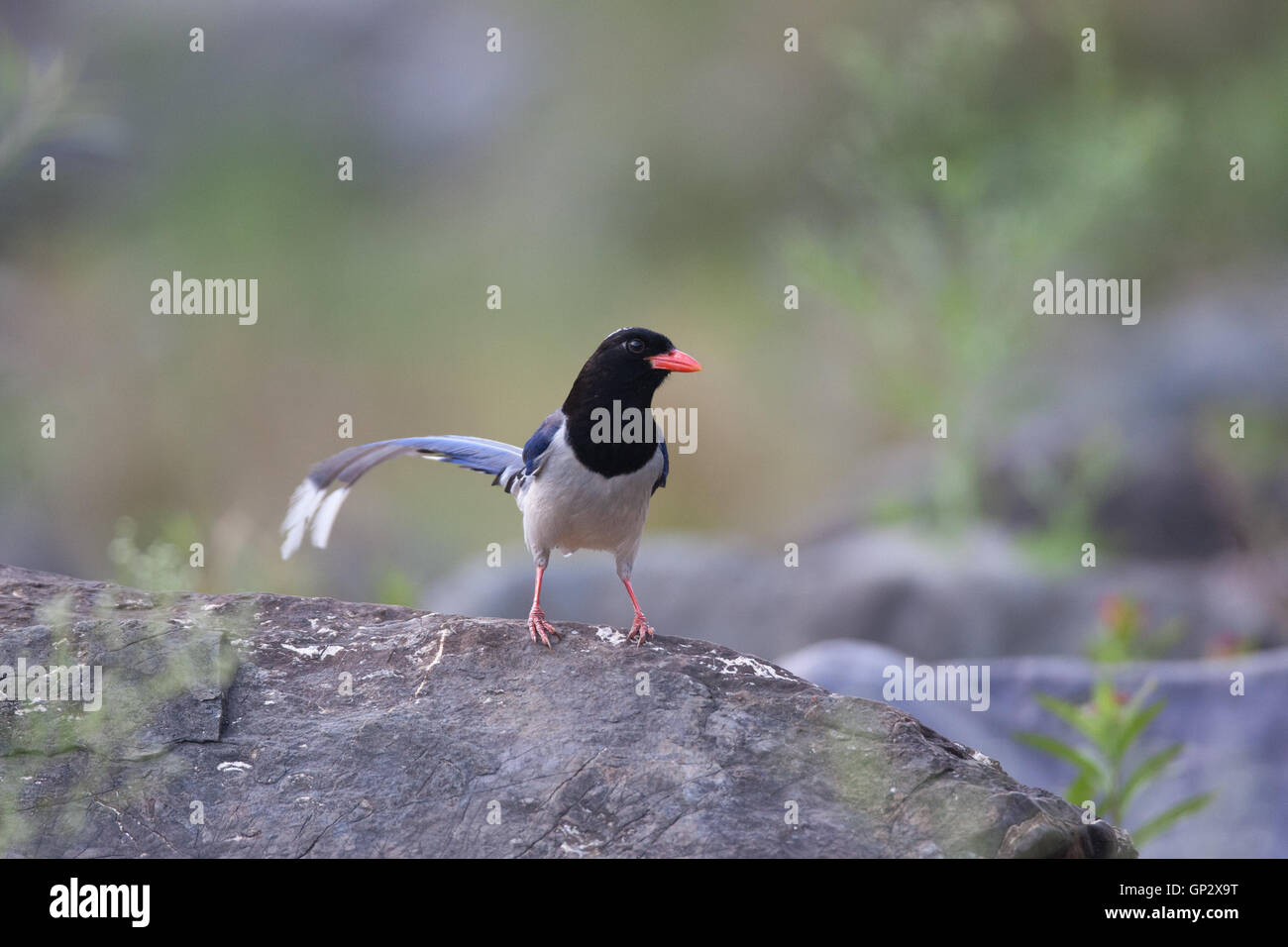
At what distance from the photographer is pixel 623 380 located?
208 inches

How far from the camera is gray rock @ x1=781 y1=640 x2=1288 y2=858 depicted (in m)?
6.24

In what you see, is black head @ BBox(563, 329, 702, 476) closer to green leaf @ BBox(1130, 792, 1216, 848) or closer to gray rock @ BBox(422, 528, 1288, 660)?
green leaf @ BBox(1130, 792, 1216, 848)

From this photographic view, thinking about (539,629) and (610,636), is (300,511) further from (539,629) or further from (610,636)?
(610,636)

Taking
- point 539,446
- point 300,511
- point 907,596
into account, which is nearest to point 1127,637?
point 907,596

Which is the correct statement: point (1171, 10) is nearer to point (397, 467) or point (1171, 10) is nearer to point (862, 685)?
point (397, 467)

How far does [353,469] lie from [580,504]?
0.93 metres

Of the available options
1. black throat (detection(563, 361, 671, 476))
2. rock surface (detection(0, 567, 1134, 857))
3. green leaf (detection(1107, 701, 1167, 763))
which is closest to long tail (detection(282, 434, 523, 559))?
black throat (detection(563, 361, 671, 476))

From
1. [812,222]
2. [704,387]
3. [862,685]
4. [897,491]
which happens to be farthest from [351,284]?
[862,685]

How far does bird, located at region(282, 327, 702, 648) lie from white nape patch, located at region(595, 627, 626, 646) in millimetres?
110

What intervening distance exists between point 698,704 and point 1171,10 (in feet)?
36.7

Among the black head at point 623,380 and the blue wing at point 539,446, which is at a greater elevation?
the black head at point 623,380

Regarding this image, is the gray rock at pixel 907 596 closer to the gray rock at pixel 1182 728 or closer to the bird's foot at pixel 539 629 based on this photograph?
the gray rock at pixel 1182 728

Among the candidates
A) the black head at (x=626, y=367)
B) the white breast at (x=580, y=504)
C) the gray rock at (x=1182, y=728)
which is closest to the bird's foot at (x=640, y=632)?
the white breast at (x=580, y=504)

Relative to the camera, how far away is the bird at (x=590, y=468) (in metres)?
5.16
